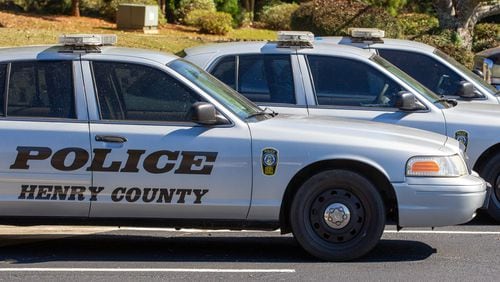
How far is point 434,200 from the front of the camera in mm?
A: 7355

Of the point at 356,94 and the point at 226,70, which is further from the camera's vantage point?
the point at 226,70

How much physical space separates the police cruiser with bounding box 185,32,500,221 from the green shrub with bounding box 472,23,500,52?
15552mm

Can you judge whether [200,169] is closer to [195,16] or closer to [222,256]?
[222,256]

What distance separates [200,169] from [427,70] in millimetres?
4214

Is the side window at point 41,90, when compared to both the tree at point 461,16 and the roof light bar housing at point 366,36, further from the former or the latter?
the tree at point 461,16

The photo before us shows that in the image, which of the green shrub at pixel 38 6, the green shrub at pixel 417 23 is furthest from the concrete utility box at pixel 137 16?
the green shrub at pixel 417 23

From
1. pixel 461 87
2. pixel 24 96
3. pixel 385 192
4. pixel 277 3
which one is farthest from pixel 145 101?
pixel 277 3

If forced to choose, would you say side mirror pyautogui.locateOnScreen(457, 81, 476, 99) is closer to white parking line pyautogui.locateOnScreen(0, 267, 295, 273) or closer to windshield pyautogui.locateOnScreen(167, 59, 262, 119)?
windshield pyautogui.locateOnScreen(167, 59, 262, 119)

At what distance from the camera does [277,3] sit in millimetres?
30688

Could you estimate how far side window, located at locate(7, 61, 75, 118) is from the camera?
7.51 meters

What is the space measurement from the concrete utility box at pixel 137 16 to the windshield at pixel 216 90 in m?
16.6

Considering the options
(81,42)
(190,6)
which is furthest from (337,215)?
(190,6)

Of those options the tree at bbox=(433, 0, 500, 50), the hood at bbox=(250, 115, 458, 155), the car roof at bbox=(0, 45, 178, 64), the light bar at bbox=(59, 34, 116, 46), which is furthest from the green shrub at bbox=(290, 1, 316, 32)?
the light bar at bbox=(59, 34, 116, 46)

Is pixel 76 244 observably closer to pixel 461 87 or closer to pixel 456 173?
pixel 456 173
